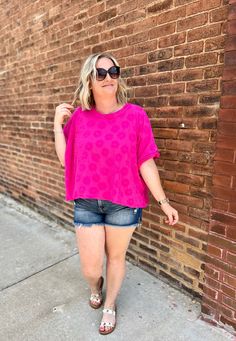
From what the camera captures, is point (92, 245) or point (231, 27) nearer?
point (231, 27)

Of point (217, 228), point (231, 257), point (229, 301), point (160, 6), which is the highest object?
point (160, 6)

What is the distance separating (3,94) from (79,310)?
364cm

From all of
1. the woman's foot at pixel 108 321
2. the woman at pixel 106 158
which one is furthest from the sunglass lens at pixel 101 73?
the woman's foot at pixel 108 321

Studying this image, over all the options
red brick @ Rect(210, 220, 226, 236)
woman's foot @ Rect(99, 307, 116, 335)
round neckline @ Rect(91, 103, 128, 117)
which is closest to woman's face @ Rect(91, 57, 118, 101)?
round neckline @ Rect(91, 103, 128, 117)

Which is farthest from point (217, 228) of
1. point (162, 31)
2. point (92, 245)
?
point (162, 31)

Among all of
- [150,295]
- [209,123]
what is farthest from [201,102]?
[150,295]

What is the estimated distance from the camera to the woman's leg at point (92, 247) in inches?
86.9

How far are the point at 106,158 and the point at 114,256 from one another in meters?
0.72

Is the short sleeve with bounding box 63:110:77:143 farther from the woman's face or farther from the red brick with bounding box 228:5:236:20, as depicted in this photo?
the red brick with bounding box 228:5:236:20

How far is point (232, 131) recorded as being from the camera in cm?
200

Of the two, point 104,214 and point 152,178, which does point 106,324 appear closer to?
point 104,214

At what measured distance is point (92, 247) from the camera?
2.24 meters

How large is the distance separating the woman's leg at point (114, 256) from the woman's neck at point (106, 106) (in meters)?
0.75

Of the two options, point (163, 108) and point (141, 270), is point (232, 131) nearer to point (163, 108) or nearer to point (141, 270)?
point (163, 108)
